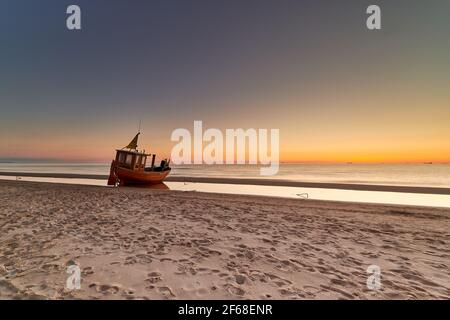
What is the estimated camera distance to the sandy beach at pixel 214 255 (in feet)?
12.1

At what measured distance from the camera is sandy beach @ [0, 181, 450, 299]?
145 inches

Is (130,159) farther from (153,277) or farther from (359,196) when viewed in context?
(153,277)

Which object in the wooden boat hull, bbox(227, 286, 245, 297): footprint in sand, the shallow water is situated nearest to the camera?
bbox(227, 286, 245, 297): footprint in sand

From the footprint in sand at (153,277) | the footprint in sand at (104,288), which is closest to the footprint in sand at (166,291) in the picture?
the footprint in sand at (153,277)

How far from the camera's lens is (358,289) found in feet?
12.5

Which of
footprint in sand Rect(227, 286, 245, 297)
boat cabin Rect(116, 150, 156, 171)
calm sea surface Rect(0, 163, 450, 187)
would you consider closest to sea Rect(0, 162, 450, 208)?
calm sea surface Rect(0, 163, 450, 187)

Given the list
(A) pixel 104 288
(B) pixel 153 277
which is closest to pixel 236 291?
(B) pixel 153 277

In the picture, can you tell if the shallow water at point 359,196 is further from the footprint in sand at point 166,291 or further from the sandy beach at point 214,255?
the footprint in sand at point 166,291

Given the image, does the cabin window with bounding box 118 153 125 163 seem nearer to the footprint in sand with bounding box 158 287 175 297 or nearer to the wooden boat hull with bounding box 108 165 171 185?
the wooden boat hull with bounding box 108 165 171 185

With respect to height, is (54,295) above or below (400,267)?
above
